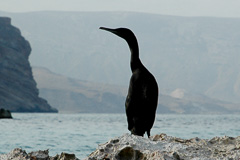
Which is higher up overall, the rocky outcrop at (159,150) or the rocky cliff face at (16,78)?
the rocky cliff face at (16,78)

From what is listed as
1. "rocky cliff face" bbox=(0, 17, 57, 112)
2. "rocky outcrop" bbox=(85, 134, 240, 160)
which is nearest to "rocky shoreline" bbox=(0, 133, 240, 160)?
"rocky outcrop" bbox=(85, 134, 240, 160)

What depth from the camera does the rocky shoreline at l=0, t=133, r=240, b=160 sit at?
4328mm

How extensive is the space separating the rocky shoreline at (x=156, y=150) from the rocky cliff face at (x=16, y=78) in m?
123

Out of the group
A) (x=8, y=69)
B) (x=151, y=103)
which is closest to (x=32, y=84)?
(x=8, y=69)

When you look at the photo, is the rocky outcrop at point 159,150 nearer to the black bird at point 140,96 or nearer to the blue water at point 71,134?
the black bird at point 140,96

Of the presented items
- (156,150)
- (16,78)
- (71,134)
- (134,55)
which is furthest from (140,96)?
(16,78)

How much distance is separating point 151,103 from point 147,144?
197cm

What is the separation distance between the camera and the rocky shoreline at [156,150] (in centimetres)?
433

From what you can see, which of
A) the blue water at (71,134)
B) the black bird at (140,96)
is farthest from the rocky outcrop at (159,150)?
the blue water at (71,134)

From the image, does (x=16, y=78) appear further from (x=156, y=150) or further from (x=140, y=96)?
(x=156, y=150)

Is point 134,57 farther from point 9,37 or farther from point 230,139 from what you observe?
point 9,37

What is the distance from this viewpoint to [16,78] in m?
132

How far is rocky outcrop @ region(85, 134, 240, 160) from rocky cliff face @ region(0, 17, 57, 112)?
123m

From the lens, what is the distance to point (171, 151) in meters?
4.42
